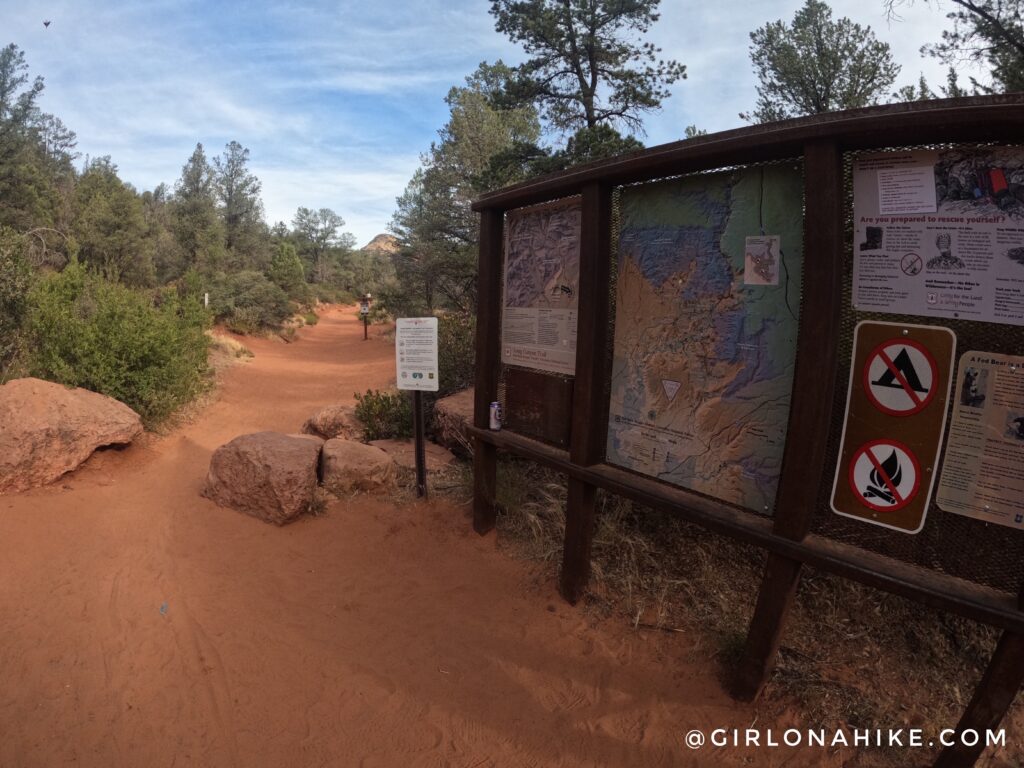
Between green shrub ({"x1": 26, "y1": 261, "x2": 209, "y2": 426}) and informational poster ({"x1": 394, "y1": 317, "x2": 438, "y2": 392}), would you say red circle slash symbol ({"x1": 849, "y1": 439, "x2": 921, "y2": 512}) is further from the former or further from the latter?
green shrub ({"x1": 26, "y1": 261, "x2": 209, "y2": 426})

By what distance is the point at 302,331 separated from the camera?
2691cm

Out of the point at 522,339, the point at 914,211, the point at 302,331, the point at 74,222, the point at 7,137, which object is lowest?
the point at 302,331

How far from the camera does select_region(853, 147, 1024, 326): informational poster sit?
1.97 m

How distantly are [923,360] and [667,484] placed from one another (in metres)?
1.34

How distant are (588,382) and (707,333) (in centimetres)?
78

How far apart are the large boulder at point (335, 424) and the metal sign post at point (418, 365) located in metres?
2.11

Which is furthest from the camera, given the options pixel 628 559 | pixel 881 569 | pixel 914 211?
pixel 628 559

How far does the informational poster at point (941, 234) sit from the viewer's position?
1.97 m

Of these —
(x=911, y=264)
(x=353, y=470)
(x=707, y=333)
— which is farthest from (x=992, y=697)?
(x=353, y=470)

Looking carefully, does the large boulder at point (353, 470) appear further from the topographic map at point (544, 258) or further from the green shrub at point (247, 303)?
the green shrub at point (247, 303)

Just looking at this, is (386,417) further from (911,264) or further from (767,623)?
(911,264)

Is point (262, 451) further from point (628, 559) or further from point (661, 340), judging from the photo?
point (661, 340)

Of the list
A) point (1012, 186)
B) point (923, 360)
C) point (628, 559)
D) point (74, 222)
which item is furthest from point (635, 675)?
point (74, 222)

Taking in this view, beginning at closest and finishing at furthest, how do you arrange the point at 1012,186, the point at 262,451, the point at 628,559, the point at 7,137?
the point at 1012,186 → the point at 628,559 → the point at 262,451 → the point at 7,137
